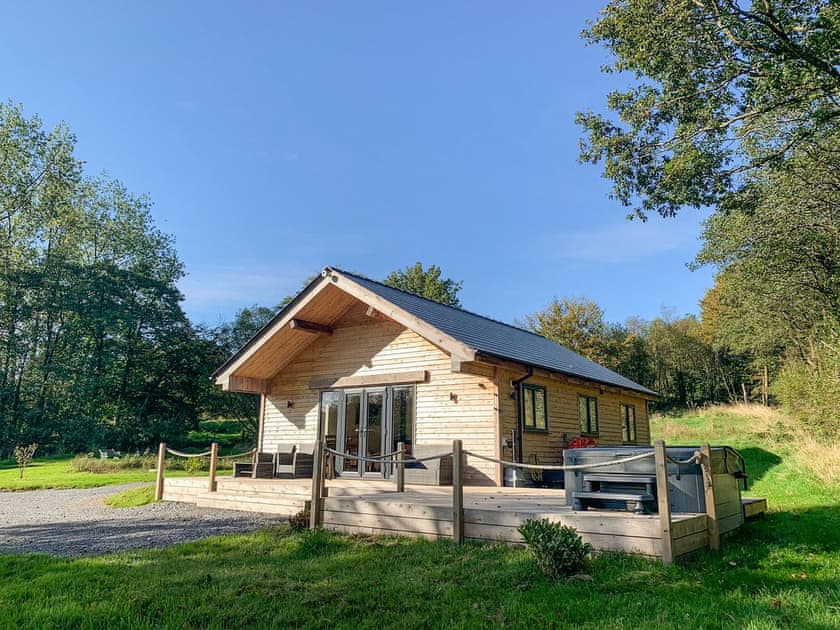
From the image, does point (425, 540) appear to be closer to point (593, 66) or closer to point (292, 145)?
point (593, 66)

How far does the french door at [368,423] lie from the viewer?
1182 cm

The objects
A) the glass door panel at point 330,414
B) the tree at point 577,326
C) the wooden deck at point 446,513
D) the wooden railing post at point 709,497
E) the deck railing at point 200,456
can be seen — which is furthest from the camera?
the tree at point 577,326

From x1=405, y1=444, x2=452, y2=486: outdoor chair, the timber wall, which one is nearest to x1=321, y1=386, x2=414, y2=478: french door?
the timber wall

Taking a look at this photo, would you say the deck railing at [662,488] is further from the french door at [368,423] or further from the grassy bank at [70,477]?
the grassy bank at [70,477]

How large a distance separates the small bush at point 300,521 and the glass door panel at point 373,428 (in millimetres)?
4248

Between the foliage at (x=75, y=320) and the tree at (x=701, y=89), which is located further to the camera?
the foliage at (x=75, y=320)

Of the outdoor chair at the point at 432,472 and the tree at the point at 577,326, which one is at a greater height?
the tree at the point at 577,326

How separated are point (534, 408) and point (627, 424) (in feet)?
20.9

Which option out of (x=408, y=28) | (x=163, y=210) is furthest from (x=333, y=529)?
(x=163, y=210)

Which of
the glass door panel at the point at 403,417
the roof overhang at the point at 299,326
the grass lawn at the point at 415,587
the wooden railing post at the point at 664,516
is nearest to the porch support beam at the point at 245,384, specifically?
the roof overhang at the point at 299,326

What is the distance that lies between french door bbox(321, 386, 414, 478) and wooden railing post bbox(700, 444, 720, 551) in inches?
267

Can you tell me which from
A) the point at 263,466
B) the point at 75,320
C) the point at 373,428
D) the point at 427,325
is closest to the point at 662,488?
the point at 427,325

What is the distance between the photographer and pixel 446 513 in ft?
21.7

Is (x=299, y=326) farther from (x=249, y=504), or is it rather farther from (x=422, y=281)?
(x=422, y=281)
